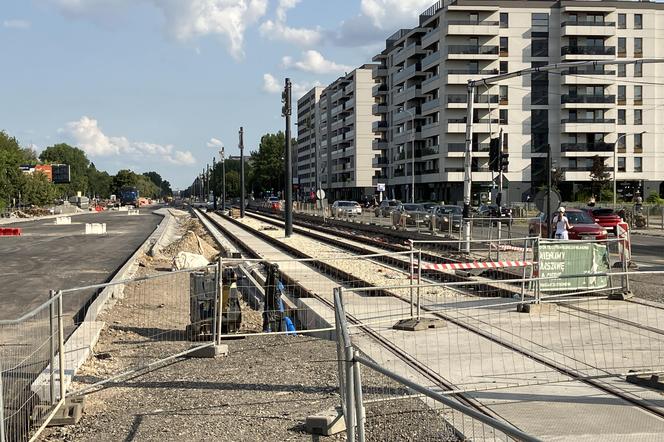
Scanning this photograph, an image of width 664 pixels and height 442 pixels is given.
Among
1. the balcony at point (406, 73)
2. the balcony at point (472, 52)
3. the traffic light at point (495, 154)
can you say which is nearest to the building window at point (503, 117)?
the balcony at point (472, 52)

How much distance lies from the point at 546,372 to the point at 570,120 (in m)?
85.1

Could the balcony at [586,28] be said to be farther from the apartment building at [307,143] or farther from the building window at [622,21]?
the apartment building at [307,143]

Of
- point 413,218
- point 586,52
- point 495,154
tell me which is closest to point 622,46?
point 586,52

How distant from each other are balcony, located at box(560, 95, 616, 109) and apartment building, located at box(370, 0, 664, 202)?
0.12m

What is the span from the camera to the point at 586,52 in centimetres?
8712

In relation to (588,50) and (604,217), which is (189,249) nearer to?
(604,217)

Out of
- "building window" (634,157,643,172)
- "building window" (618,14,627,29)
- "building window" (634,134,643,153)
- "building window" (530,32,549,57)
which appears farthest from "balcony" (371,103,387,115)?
"building window" (634,157,643,172)

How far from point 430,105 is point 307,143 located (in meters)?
92.8

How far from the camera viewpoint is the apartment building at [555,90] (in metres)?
86.4

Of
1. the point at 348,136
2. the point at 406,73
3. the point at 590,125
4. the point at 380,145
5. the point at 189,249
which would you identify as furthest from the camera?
the point at 348,136

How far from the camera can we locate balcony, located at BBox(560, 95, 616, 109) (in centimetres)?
8675

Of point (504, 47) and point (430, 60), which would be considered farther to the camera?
point (430, 60)

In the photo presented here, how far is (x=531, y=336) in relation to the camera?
1004 centimetres

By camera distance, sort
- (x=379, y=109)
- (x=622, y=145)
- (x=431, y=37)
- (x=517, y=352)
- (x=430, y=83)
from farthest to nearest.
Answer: (x=379, y=109) < (x=430, y=83) < (x=431, y=37) < (x=622, y=145) < (x=517, y=352)
